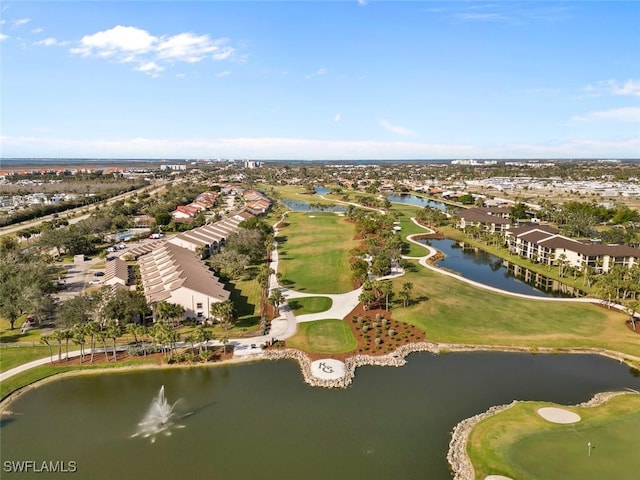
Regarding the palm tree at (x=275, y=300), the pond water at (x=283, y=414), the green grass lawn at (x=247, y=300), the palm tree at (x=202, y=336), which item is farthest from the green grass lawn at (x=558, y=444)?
the palm tree at (x=275, y=300)

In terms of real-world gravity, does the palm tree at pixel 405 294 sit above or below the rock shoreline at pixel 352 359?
above

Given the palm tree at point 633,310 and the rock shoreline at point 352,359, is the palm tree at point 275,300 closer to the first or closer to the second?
the rock shoreline at point 352,359

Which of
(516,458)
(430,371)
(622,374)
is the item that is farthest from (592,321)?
(516,458)

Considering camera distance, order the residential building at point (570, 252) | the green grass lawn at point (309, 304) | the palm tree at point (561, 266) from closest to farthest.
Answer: the green grass lawn at point (309, 304) < the residential building at point (570, 252) < the palm tree at point (561, 266)

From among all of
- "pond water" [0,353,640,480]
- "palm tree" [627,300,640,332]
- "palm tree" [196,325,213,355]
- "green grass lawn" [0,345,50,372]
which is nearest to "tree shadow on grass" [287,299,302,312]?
"pond water" [0,353,640,480]

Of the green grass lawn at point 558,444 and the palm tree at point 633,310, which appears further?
the palm tree at point 633,310

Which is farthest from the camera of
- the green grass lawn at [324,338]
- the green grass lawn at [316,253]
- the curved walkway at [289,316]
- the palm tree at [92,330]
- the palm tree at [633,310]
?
the green grass lawn at [316,253]

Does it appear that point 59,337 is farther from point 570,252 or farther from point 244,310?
point 570,252

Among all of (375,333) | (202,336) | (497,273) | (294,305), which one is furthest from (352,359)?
(497,273)
